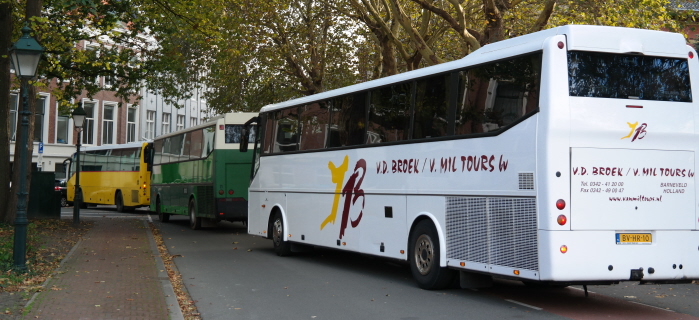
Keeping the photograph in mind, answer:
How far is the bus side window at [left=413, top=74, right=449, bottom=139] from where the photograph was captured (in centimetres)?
1127

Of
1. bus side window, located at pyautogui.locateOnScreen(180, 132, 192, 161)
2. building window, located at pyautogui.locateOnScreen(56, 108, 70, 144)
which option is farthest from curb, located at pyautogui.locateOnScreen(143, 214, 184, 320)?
building window, located at pyautogui.locateOnScreen(56, 108, 70, 144)

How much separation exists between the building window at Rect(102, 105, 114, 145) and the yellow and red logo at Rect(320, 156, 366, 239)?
48336 millimetres

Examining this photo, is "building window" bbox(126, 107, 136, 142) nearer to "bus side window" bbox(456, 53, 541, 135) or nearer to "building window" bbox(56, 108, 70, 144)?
"building window" bbox(56, 108, 70, 144)

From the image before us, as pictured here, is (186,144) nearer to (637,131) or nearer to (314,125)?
(314,125)

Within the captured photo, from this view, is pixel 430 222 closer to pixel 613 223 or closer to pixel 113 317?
pixel 613 223

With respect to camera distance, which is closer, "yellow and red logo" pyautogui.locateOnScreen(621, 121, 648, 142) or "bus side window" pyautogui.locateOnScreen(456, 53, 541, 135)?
"yellow and red logo" pyautogui.locateOnScreen(621, 121, 648, 142)

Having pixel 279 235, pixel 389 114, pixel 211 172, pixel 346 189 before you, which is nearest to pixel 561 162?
pixel 389 114

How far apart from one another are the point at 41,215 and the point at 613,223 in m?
23.0

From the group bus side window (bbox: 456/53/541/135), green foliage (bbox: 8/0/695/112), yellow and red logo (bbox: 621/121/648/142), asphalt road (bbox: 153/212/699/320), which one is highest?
green foliage (bbox: 8/0/695/112)

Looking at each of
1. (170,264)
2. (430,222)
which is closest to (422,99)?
(430,222)

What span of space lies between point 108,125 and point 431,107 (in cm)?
5246

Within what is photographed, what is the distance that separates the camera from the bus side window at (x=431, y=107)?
1127 centimetres

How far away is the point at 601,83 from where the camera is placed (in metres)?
9.37

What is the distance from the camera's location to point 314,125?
1554 cm
